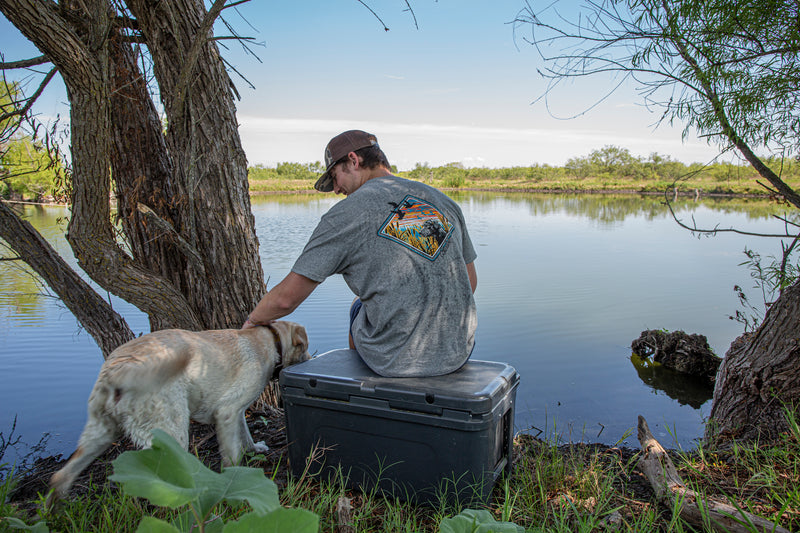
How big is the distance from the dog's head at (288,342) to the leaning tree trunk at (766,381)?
2998mm

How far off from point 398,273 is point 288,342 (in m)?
1.08

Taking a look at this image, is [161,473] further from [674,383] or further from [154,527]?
[674,383]

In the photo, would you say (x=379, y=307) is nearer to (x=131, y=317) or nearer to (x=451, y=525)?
(x=451, y=525)

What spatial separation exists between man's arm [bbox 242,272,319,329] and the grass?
881 millimetres

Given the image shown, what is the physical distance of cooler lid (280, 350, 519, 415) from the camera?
2.45 m

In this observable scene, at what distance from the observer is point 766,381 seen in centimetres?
349

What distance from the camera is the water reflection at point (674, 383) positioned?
622cm

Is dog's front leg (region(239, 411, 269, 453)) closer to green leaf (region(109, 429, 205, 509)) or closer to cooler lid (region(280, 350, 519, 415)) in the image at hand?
cooler lid (region(280, 350, 519, 415))

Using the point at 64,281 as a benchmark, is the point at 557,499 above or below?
below

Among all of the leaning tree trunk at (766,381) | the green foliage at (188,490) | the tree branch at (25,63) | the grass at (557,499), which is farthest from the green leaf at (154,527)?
the tree branch at (25,63)

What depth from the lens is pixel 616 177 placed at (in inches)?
3098

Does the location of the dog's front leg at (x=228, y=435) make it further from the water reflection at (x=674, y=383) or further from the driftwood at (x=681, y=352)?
the driftwood at (x=681, y=352)

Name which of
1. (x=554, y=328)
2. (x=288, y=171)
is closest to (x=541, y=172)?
(x=288, y=171)

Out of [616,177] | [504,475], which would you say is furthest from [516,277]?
Answer: [616,177]
